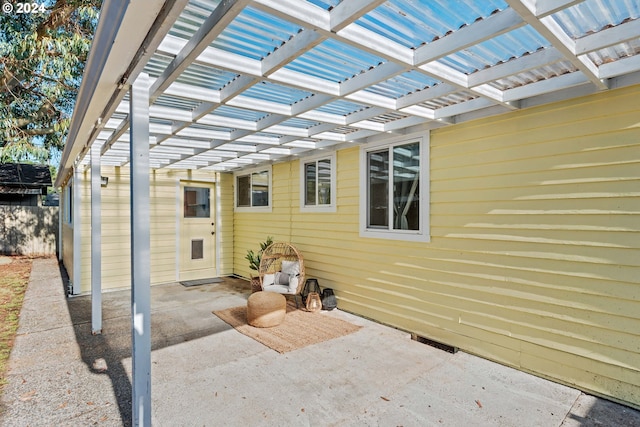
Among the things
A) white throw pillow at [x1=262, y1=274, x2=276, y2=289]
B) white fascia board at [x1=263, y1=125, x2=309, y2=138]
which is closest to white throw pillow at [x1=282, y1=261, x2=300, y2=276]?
white throw pillow at [x1=262, y1=274, x2=276, y2=289]

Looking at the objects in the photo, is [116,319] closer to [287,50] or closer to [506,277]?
[287,50]

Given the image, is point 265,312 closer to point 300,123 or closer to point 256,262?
point 256,262

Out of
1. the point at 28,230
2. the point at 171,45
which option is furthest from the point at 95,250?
the point at 28,230

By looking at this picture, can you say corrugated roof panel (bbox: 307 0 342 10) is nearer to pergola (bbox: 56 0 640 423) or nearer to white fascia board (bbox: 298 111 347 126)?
pergola (bbox: 56 0 640 423)

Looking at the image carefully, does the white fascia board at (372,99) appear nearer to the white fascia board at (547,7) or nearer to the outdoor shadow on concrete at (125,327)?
the white fascia board at (547,7)

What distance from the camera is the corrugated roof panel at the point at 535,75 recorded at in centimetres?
246

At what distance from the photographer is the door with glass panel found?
7.12 meters

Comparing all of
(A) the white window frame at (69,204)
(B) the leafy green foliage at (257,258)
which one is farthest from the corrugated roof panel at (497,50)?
A: (A) the white window frame at (69,204)

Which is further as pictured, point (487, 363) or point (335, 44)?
point (487, 363)

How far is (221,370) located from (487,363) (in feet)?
8.30

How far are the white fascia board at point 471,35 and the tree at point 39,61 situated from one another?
628 cm

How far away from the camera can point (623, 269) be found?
8.50 feet

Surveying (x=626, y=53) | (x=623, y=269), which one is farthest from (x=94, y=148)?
(x=623, y=269)

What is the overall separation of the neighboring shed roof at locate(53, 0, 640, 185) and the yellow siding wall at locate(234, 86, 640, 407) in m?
0.29
